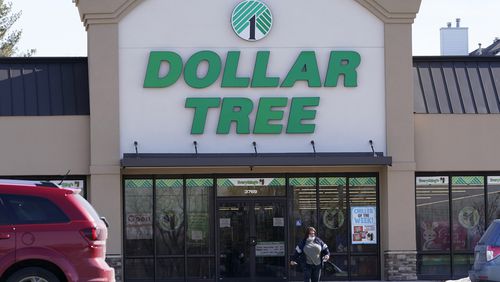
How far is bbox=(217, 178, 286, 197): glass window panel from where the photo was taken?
2464 cm

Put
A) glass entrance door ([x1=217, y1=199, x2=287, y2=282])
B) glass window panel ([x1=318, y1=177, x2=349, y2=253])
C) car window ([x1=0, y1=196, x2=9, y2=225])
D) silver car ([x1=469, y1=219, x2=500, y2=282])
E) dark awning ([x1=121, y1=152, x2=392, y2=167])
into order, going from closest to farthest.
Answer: car window ([x1=0, y1=196, x2=9, y2=225]), silver car ([x1=469, y1=219, x2=500, y2=282]), dark awning ([x1=121, y1=152, x2=392, y2=167]), glass entrance door ([x1=217, y1=199, x2=287, y2=282]), glass window panel ([x1=318, y1=177, x2=349, y2=253])

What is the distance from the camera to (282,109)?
24.3 m

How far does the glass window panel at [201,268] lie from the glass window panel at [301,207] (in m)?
2.02

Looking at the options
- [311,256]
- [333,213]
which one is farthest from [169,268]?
[311,256]

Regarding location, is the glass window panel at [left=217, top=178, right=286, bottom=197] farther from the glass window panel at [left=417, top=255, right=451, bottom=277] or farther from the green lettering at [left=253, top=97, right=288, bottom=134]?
the glass window panel at [left=417, top=255, right=451, bottom=277]

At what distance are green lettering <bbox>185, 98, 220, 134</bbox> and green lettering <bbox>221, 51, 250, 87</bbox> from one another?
A: 61 centimetres

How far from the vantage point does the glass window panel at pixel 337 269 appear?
81.5 feet

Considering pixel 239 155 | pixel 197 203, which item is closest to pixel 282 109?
pixel 239 155

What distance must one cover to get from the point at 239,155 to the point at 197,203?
1696mm

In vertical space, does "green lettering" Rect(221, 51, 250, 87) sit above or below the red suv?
above

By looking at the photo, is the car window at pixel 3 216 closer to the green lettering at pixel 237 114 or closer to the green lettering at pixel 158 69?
the green lettering at pixel 158 69

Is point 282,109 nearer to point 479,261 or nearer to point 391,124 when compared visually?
point 391,124

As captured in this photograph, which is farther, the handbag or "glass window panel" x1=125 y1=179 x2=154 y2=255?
the handbag

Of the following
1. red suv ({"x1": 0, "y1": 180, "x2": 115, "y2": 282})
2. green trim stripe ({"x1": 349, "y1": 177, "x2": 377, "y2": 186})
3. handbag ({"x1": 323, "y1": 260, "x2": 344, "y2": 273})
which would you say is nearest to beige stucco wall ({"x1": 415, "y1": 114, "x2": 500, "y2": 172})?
green trim stripe ({"x1": 349, "y1": 177, "x2": 377, "y2": 186})
